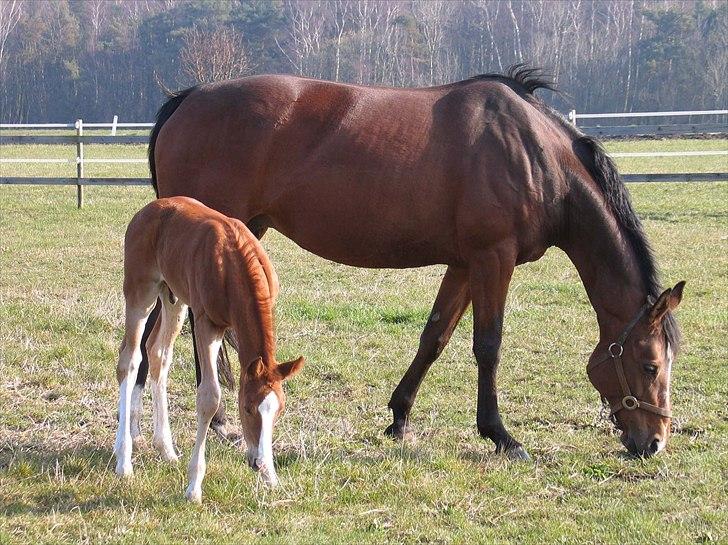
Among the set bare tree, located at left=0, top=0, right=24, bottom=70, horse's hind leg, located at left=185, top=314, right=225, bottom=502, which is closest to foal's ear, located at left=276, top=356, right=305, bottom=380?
horse's hind leg, located at left=185, top=314, right=225, bottom=502

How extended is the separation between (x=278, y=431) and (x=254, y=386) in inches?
60.3

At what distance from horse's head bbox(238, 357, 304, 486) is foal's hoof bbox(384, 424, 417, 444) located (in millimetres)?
1543

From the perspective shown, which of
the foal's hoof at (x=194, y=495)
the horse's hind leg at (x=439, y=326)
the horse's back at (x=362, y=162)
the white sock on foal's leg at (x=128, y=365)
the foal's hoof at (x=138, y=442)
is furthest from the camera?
the horse's hind leg at (x=439, y=326)

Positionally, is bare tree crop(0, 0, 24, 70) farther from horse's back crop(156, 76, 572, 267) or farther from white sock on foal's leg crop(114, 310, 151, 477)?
white sock on foal's leg crop(114, 310, 151, 477)

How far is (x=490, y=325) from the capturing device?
514cm

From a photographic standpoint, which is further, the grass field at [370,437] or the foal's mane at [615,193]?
the foal's mane at [615,193]

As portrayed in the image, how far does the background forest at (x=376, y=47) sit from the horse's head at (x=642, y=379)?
1682 inches

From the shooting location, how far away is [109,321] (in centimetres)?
744

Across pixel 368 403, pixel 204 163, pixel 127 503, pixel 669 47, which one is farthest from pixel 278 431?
pixel 669 47

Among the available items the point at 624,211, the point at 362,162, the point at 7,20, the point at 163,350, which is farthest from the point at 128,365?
the point at 7,20

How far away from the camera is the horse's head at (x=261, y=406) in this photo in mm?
3725

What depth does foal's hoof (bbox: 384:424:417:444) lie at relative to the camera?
526cm

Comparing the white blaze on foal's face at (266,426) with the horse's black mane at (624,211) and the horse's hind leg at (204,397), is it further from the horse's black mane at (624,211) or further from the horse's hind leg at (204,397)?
the horse's black mane at (624,211)

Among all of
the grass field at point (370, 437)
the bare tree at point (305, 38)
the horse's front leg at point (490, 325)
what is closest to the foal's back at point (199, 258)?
the grass field at point (370, 437)
